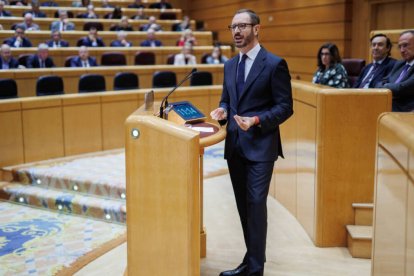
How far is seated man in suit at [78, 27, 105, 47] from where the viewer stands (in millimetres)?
6453

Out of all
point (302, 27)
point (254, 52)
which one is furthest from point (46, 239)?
point (302, 27)

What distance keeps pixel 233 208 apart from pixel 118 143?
5.45 ft

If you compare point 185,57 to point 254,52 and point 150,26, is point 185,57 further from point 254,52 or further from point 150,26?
point 254,52

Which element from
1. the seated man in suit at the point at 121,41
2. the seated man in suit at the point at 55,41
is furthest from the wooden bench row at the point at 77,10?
the seated man in suit at the point at 55,41

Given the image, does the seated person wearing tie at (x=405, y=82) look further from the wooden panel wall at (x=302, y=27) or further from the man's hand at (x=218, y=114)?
the wooden panel wall at (x=302, y=27)

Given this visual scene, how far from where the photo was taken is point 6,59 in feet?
16.9

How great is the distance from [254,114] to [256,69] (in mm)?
163

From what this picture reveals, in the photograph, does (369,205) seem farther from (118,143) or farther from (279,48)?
(279,48)

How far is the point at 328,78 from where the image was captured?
338 cm

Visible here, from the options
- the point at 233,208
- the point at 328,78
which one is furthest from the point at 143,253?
the point at 328,78

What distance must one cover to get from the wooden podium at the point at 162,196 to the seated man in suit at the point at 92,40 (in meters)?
4.94

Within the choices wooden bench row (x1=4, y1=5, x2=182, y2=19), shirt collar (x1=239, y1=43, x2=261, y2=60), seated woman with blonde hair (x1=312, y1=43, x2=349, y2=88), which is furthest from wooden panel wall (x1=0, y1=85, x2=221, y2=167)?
wooden bench row (x1=4, y1=5, x2=182, y2=19)

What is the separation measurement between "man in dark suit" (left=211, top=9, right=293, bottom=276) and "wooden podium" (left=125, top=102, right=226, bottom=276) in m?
0.18

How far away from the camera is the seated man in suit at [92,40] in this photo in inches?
254
